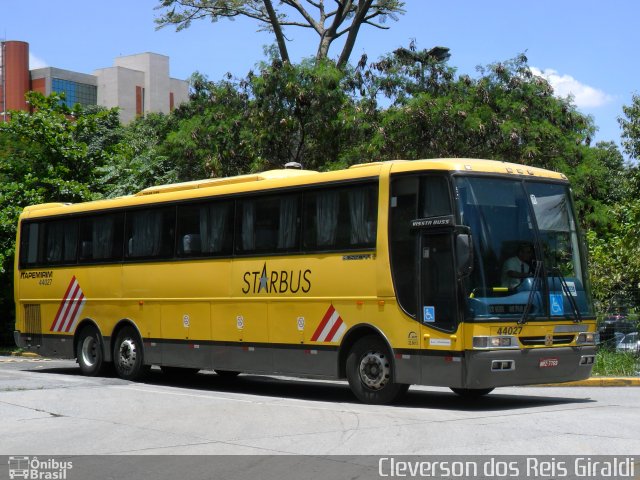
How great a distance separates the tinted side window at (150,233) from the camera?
1917cm

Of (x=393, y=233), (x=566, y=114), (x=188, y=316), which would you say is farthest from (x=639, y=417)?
(x=566, y=114)

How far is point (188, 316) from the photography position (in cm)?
1861

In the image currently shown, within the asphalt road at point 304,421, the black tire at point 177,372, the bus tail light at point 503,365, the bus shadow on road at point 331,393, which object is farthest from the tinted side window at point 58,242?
the bus tail light at point 503,365

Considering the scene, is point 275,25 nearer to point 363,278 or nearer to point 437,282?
point 363,278

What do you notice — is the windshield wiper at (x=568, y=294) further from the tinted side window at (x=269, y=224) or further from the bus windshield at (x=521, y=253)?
the tinted side window at (x=269, y=224)

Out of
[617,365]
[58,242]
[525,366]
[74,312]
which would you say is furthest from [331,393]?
[58,242]

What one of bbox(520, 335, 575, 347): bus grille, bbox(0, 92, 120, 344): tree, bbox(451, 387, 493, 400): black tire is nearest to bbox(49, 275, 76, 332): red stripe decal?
bbox(451, 387, 493, 400): black tire

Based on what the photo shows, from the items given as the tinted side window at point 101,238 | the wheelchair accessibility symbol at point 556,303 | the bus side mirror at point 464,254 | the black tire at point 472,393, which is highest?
the tinted side window at point 101,238

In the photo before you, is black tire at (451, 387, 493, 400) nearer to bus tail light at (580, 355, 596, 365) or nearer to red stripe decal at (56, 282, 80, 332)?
bus tail light at (580, 355, 596, 365)

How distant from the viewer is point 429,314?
551 inches

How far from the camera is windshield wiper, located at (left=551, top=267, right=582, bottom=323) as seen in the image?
47.3 feet

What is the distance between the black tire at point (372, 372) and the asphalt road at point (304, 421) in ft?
0.91

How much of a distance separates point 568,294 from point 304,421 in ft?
14.8

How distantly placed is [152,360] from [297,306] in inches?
174
